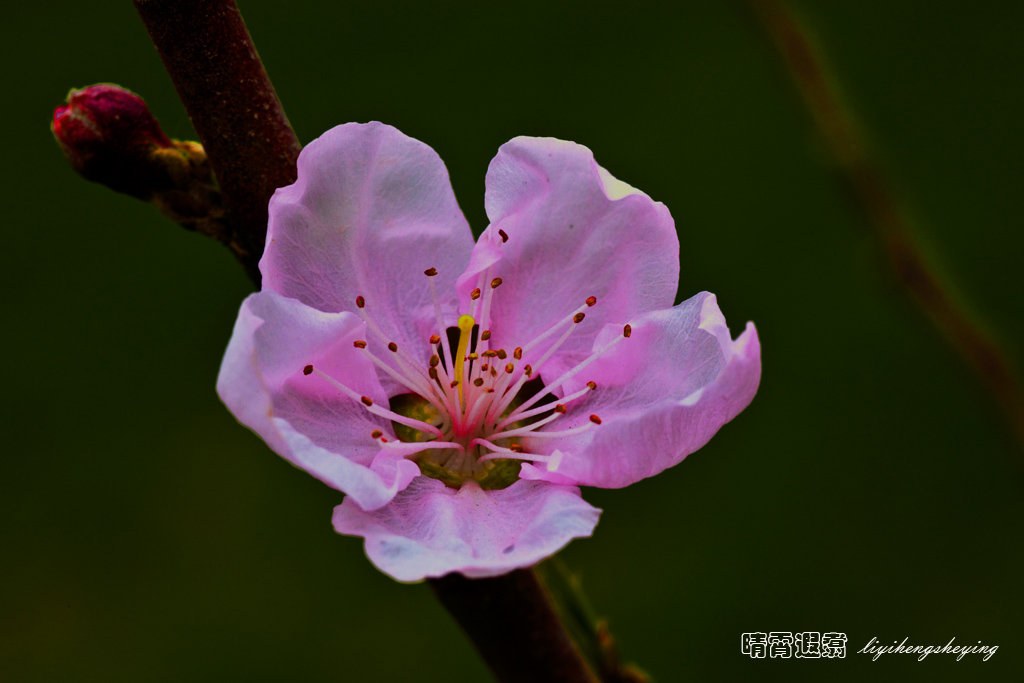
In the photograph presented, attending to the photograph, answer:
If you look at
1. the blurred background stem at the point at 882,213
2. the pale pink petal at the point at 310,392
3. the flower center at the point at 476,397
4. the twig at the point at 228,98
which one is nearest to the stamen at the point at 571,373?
the flower center at the point at 476,397

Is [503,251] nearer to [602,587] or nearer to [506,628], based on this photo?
[506,628]

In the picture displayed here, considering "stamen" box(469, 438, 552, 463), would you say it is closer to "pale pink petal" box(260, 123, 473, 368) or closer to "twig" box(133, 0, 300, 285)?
"pale pink petal" box(260, 123, 473, 368)

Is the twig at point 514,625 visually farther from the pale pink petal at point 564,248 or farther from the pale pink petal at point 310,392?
the pale pink petal at point 564,248

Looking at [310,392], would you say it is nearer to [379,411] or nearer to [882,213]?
[379,411]

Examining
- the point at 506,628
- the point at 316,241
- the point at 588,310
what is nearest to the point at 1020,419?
the point at 588,310

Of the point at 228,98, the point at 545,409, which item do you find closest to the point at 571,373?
the point at 545,409
